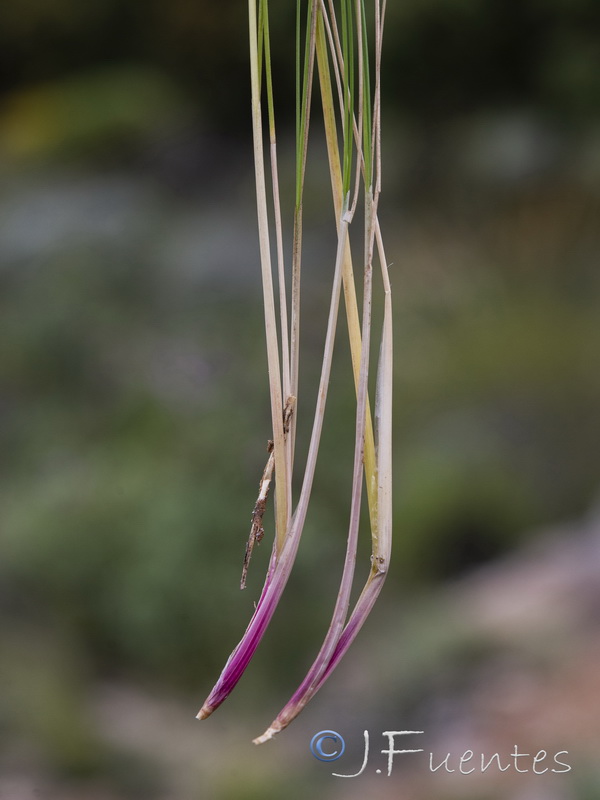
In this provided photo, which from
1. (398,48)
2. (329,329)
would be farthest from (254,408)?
(398,48)

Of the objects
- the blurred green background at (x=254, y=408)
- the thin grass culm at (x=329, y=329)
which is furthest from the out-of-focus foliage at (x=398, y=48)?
the thin grass culm at (x=329, y=329)

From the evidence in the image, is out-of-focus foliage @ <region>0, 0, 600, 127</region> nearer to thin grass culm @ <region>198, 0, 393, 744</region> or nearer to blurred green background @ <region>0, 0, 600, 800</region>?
blurred green background @ <region>0, 0, 600, 800</region>

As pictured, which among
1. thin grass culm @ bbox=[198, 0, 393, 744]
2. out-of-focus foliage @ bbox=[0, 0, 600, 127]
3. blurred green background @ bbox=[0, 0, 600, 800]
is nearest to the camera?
thin grass culm @ bbox=[198, 0, 393, 744]

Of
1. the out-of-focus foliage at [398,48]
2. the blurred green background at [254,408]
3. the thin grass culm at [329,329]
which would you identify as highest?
the out-of-focus foliage at [398,48]

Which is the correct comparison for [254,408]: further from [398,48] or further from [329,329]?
[398,48]

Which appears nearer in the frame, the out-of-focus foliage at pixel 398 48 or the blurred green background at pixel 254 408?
the blurred green background at pixel 254 408

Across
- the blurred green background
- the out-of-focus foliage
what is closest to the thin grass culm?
the blurred green background

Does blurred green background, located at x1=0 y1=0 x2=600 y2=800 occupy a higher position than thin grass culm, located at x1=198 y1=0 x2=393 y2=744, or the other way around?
blurred green background, located at x1=0 y1=0 x2=600 y2=800

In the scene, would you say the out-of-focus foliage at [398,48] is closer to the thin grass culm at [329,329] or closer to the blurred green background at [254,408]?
the blurred green background at [254,408]

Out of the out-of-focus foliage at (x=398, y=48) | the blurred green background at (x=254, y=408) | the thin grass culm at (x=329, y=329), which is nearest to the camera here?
the thin grass culm at (x=329, y=329)

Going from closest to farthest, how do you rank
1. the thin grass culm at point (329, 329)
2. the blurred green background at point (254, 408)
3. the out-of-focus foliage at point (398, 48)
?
the thin grass culm at point (329, 329) → the blurred green background at point (254, 408) → the out-of-focus foliage at point (398, 48)
